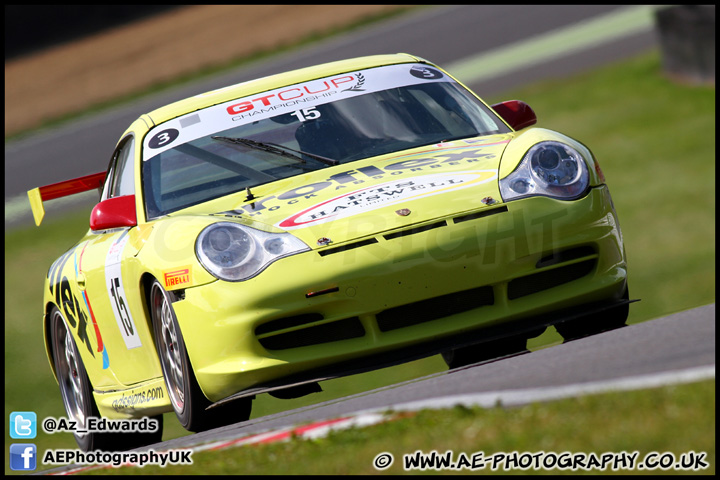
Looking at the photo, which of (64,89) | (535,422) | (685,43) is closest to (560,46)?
(685,43)

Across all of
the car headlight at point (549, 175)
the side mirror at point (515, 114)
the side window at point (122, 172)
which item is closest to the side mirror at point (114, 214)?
the side window at point (122, 172)

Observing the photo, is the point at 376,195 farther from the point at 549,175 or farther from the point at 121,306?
the point at 121,306

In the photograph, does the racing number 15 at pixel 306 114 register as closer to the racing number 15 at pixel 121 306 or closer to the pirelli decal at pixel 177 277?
the racing number 15 at pixel 121 306

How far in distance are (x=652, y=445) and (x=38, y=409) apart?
9.82 meters

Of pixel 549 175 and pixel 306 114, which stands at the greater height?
pixel 306 114

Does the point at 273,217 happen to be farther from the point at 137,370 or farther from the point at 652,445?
the point at 652,445

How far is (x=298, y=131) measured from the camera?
6.22m

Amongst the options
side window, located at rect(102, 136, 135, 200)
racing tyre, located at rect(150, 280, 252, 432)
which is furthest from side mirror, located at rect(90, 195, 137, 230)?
racing tyre, located at rect(150, 280, 252, 432)

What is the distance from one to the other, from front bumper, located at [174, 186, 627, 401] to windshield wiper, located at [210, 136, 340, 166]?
106 cm

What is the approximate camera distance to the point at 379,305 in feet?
16.5

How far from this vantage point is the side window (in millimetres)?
6355

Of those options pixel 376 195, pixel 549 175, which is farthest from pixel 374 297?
pixel 549 175

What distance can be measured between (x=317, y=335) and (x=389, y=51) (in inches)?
737

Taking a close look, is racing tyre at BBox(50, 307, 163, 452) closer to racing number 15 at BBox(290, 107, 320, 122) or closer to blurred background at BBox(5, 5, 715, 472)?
racing number 15 at BBox(290, 107, 320, 122)
